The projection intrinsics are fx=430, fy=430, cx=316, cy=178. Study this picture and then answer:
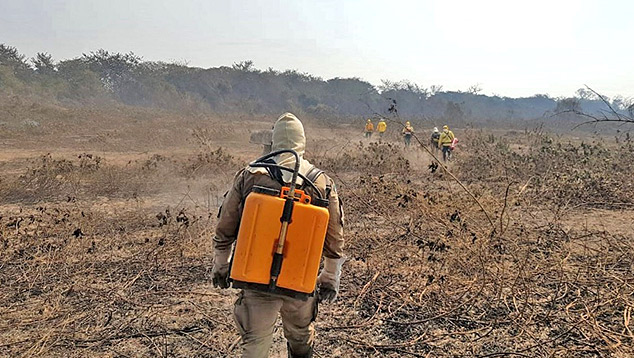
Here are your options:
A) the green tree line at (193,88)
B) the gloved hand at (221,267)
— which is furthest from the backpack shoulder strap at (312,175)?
the green tree line at (193,88)

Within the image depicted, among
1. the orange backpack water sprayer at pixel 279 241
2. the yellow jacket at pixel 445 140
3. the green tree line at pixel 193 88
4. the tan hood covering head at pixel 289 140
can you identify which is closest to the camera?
the orange backpack water sprayer at pixel 279 241

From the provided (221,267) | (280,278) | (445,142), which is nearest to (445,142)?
(445,142)

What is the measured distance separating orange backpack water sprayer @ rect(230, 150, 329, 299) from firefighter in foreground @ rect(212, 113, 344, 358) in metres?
0.04

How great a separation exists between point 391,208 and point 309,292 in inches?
193

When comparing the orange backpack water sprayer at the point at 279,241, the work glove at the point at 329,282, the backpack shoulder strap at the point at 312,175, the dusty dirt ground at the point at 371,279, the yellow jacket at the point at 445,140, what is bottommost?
the dusty dirt ground at the point at 371,279

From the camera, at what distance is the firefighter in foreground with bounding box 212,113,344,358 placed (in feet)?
7.14

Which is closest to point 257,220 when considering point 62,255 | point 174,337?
point 174,337

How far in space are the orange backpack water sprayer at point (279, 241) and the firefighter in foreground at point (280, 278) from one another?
4 cm

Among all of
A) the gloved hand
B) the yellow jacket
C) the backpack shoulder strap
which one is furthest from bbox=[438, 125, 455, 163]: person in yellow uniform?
the gloved hand

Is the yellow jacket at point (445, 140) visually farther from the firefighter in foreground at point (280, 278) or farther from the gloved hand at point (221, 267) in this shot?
the gloved hand at point (221, 267)

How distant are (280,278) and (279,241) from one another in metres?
0.19

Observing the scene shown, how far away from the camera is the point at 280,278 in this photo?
2.06 meters

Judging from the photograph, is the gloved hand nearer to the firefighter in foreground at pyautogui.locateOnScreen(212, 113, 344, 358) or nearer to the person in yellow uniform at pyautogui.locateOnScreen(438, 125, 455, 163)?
the firefighter in foreground at pyautogui.locateOnScreen(212, 113, 344, 358)

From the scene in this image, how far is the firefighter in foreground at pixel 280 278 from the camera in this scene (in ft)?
7.14
